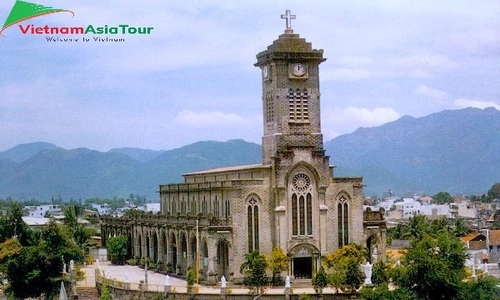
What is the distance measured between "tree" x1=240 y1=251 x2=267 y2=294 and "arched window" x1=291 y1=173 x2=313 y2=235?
3.52m

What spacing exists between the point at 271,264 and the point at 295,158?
22.9ft

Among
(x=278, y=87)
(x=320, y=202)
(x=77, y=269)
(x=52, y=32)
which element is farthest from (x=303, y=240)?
(x=52, y=32)

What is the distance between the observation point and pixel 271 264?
5381cm

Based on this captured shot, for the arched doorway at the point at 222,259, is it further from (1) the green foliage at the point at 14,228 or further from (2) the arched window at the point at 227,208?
(1) the green foliage at the point at 14,228

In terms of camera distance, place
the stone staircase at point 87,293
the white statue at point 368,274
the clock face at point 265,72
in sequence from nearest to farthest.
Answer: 1. the white statue at point 368,274
2. the stone staircase at point 87,293
3. the clock face at point 265,72

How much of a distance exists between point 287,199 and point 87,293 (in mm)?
14648

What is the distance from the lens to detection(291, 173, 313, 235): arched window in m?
56.3

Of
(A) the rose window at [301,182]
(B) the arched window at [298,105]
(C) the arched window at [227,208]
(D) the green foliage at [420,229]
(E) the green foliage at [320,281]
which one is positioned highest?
(B) the arched window at [298,105]

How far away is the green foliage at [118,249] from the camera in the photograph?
248 ft

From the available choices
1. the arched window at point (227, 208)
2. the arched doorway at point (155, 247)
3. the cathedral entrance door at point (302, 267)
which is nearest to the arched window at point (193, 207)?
the arched doorway at point (155, 247)

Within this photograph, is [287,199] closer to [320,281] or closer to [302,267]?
[302,267]

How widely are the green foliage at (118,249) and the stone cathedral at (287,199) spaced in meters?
16.3

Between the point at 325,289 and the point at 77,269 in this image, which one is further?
the point at 77,269

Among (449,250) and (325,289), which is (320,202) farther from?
(449,250)
